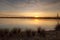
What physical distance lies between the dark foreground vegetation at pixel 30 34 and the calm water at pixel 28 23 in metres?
0.04

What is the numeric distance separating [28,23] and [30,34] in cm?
10

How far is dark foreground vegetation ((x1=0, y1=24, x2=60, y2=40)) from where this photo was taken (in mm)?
1520

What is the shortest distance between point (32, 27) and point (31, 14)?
0.37ft

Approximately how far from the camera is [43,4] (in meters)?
1.55

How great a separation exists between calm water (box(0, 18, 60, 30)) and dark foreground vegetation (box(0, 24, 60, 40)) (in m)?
0.04

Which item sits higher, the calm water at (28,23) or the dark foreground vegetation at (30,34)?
the calm water at (28,23)

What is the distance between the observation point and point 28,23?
5.03ft

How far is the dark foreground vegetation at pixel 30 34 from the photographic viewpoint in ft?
4.99

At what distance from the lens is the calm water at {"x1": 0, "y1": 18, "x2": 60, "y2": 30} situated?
152 centimetres

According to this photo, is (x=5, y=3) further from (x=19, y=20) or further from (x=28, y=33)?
(x=28, y=33)

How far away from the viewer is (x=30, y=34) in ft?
4.98

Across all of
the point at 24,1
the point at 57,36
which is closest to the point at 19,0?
the point at 24,1

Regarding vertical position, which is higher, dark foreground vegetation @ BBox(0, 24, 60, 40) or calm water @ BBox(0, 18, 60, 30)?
calm water @ BBox(0, 18, 60, 30)

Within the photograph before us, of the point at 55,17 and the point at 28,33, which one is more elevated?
the point at 55,17
